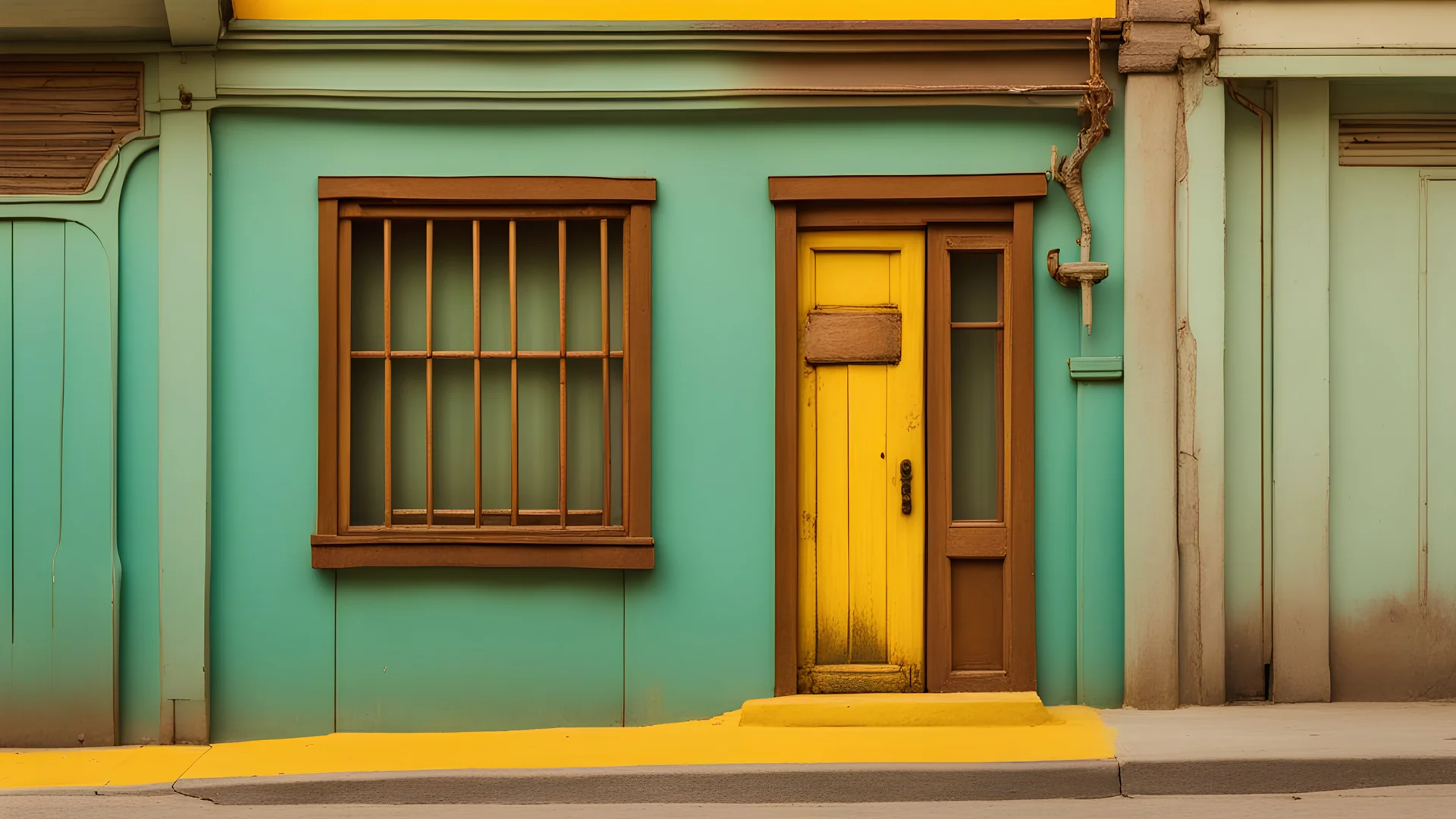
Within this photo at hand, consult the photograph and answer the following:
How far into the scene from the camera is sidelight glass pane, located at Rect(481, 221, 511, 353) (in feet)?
19.9

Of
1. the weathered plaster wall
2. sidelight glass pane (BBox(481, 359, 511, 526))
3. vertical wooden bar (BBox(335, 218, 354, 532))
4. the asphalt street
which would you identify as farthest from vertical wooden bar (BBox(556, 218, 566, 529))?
the weathered plaster wall

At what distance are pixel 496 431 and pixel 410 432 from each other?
1.50 feet

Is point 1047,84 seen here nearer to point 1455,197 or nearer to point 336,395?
point 1455,197

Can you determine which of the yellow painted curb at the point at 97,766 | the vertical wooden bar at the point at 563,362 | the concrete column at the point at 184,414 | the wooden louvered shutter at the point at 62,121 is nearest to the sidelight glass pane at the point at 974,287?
the vertical wooden bar at the point at 563,362

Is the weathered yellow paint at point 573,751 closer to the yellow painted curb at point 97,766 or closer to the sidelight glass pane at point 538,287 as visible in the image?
the yellow painted curb at point 97,766

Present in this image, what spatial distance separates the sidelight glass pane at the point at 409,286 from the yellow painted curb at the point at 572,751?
208 centimetres

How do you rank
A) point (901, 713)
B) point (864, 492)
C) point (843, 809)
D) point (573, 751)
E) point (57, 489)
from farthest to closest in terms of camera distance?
point (864, 492) → point (57, 489) → point (901, 713) → point (573, 751) → point (843, 809)

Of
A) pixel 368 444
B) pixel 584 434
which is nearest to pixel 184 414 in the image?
pixel 368 444

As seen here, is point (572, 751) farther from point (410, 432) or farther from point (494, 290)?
point (494, 290)

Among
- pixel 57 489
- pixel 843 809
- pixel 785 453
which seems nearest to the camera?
pixel 843 809

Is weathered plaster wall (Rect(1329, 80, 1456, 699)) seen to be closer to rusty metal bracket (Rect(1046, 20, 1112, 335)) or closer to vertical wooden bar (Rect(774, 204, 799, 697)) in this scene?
rusty metal bracket (Rect(1046, 20, 1112, 335))

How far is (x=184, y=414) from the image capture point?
581cm

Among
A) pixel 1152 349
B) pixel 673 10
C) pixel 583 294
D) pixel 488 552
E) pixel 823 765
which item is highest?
pixel 673 10

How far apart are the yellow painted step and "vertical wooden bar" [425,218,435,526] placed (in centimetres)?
198
